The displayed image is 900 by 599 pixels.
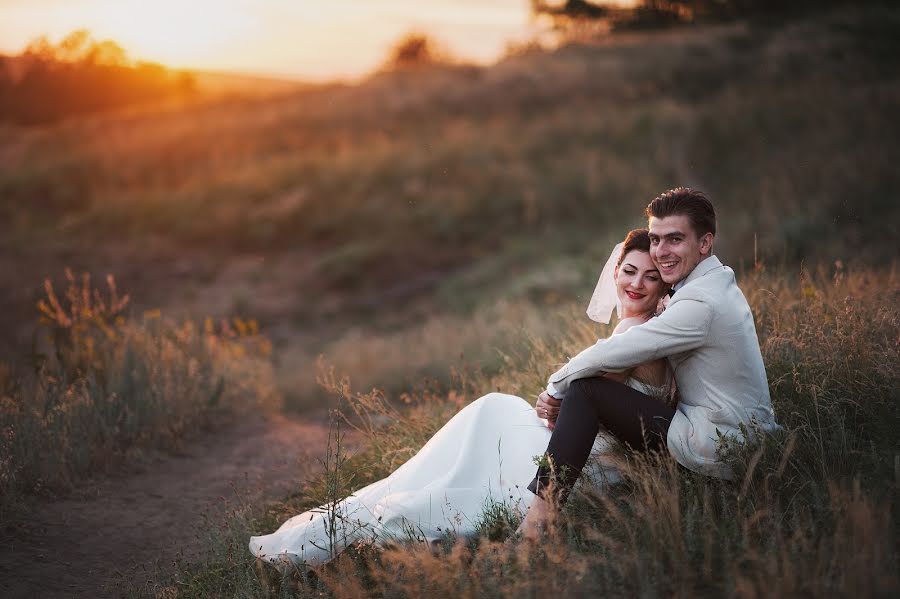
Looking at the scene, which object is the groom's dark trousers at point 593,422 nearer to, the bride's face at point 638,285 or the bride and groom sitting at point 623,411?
the bride and groom sitting at point 623,411

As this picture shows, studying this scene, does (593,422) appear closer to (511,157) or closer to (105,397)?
(105,397)

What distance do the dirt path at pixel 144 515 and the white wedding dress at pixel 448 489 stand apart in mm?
834

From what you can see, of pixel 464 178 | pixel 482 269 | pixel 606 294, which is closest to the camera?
pixel 606 294

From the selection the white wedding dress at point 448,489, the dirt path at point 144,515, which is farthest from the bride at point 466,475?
the dirt path at point 144,515

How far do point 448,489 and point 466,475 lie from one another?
14cm

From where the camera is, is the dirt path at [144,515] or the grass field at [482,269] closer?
the grass field at [482,269]

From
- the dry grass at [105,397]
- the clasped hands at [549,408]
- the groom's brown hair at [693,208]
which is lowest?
the dry grass at [105,397]

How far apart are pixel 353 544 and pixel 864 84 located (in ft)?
54.5

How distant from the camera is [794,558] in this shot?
2.57 meters

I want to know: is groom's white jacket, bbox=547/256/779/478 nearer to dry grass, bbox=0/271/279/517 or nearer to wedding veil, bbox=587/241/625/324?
wedding veil, bbox=587/241/625/324

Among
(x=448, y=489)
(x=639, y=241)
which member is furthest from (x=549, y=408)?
(x=639, y=241)

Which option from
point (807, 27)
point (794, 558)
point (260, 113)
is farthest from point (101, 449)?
point (807, 27)

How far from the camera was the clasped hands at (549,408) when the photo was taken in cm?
354

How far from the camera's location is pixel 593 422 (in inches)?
130
